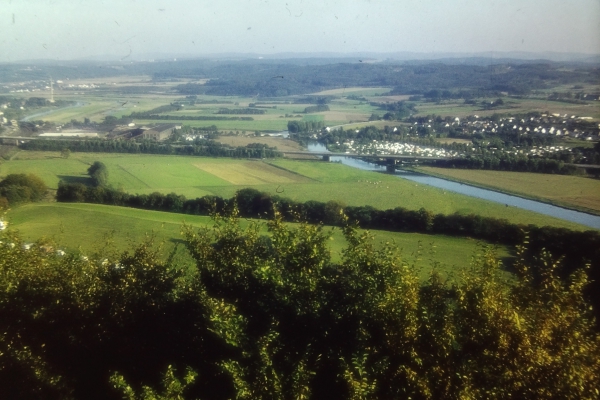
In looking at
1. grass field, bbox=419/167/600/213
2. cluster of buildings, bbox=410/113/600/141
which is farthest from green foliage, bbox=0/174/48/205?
cluster of buildings, bbox=410/113/600/141

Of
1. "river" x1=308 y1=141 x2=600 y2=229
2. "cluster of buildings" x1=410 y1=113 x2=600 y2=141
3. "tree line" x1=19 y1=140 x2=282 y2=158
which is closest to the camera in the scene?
"river" x1=308 y1=141 x2=600 y2=229

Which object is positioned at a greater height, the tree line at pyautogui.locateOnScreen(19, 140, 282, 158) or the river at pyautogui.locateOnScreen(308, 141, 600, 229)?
the tree line at pyautogui.locateOnScreen(19, 140, 282, 158)

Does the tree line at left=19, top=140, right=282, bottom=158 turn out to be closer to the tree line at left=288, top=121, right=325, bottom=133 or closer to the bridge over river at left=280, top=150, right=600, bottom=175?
the bridge over river at left=280, top=150, right=600, bottom=175

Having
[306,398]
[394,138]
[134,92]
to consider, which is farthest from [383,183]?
[134,92]

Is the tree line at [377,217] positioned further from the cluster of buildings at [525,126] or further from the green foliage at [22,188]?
the cluster of buildings at [525,126]

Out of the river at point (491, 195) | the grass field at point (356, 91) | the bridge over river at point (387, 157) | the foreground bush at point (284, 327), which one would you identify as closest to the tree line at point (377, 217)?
the river at point (491, 195)
